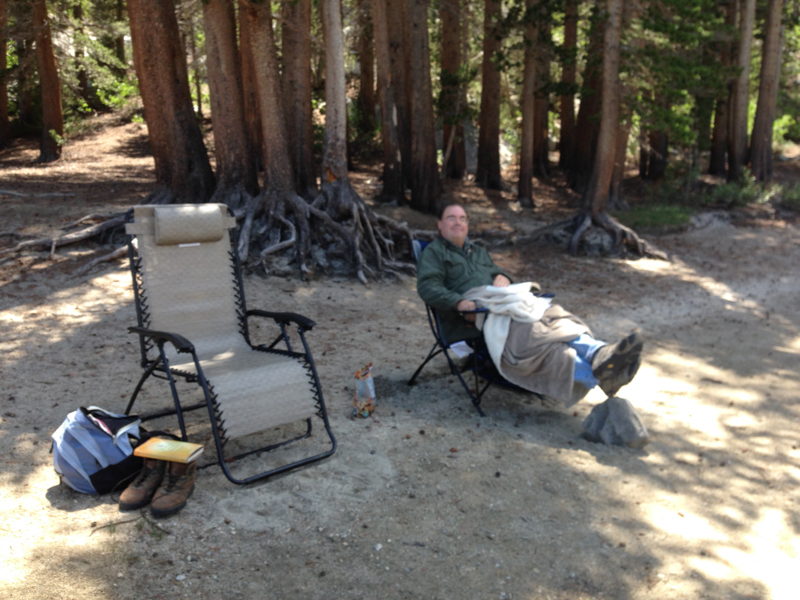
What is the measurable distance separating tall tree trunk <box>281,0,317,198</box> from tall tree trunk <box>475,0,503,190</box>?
5172 millimetres

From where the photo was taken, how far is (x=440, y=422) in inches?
179

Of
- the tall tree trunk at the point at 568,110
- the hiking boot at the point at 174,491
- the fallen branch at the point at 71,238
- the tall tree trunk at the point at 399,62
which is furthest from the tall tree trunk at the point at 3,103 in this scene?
the hiking boot at the point at 174,491

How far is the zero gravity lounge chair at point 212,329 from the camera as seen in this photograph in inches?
145

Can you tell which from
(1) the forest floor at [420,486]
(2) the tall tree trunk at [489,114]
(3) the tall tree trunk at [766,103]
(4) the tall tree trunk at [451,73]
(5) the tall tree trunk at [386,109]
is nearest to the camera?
(1) the forest floor at [420,486]

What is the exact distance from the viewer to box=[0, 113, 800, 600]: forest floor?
2975 millimetres

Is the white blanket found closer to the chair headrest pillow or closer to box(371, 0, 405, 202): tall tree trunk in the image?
the chair headrest pillow

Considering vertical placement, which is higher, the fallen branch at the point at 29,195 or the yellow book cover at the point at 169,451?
the fallen branch at the point at 29,195

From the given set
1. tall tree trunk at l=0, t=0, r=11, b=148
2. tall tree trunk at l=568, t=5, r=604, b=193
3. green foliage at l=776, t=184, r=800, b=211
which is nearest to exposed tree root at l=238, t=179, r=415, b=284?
tall tree trunk at l=568, t=5, r=604, b=193

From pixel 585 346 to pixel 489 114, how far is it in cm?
1195

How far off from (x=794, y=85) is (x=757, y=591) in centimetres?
2552

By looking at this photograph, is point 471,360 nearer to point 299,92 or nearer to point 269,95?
point 269,95

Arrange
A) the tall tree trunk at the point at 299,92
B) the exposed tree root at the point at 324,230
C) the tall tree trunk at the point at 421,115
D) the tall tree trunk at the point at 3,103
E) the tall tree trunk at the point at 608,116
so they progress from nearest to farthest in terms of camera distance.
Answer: the exposed tree root at the point at 324,230 < the tall tree trunk at the point at 299,92 < the tall tree trunk at the point at 608,116 < the tall tree trunk at the point at 421,115 < the tall tree trunk at the point at 3,103

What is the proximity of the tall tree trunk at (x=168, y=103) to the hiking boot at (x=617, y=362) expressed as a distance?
260 inches

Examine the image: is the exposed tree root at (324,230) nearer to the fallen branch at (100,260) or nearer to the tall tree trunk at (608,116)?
the fallen branch at (100,260)
